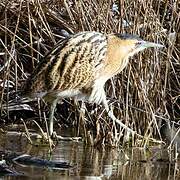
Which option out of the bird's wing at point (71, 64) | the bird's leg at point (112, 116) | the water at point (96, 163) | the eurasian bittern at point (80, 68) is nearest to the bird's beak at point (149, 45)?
the eurasian bittern at point (80, 68)

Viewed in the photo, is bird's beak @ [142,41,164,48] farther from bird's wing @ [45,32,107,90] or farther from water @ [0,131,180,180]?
water @ [0,131,180,180]

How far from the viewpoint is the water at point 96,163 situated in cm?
443

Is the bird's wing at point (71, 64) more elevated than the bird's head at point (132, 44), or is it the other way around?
the bird's head at point (132, 44)

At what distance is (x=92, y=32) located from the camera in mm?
6152

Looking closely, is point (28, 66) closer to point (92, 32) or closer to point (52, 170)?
point (92, 32)

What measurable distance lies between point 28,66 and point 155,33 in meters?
1.51

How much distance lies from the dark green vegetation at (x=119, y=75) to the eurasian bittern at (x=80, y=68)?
0.14m

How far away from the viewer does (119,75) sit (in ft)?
21.0

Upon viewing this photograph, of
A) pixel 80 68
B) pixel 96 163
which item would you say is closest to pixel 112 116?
pixel 80 68

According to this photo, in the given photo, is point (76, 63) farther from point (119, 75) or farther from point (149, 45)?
point (149, 45)

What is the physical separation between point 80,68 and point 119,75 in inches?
18.7

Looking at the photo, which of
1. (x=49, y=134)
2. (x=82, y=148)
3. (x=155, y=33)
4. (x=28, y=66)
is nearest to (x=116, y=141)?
(x=82, y=148)

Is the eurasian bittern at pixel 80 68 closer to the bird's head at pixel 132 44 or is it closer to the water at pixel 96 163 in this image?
the bird's head at pixel 132 44

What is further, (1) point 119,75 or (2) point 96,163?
(1) point 119,75
